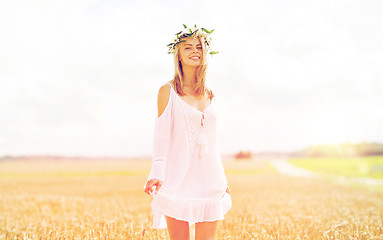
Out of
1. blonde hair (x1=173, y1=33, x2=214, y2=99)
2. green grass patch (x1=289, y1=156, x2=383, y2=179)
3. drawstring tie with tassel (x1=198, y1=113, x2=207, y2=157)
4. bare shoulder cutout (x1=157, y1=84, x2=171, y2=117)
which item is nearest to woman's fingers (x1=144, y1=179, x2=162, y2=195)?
drawstring tie with tassel (x1=198, y1=113, x2=207, y2=157)

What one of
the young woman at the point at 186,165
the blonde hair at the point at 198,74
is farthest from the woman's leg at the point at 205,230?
the blonde hair at the point at 198,74

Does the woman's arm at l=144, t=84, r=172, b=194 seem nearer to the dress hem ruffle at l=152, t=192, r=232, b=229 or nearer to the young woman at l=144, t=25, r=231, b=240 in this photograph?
the young woman at l=144, t=25, r=231, b=240

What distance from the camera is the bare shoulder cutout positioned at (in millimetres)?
3631

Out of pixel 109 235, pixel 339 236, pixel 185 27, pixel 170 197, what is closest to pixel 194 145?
pixel 170 197

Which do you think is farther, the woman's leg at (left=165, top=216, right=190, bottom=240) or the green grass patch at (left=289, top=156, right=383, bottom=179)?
the green grass patch at (left=289, top=156, right=383, bottom=179)

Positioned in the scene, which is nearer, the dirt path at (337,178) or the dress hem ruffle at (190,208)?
the dress hem ruffle at (190,208)

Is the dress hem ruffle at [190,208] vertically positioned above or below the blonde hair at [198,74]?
below

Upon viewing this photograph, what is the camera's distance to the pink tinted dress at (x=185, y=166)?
353cm

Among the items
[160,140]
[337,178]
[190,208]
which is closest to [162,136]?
[160,140]

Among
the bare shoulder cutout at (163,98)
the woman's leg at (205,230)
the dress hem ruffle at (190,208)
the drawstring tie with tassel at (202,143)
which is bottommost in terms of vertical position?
the woman's leg at (205,230)

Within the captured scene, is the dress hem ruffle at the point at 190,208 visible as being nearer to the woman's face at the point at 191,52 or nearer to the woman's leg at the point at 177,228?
the woman's leg at the point at 177,228

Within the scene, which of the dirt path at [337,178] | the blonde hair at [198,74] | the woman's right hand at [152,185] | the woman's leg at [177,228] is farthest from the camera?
the dirt path at [337,178]

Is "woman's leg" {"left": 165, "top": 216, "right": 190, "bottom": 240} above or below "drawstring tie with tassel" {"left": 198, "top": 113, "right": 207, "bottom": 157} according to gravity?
below

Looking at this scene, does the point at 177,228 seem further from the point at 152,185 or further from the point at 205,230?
the point at 152,185
